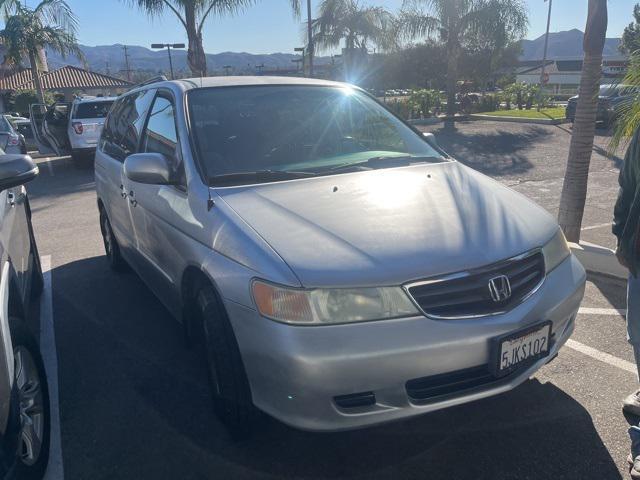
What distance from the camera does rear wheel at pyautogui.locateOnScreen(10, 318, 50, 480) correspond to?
7.93 ft

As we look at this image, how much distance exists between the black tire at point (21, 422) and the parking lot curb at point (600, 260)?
14.8 feet

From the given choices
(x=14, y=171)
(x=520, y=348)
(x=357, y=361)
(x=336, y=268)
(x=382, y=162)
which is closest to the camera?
(x=357, y=361)

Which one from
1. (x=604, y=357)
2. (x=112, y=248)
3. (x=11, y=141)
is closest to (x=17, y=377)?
(x=112, y=248)

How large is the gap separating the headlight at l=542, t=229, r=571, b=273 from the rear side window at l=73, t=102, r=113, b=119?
13211 millimetres

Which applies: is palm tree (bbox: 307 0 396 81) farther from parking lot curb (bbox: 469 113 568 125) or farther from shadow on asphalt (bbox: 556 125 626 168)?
shadow on asphalt (bbox: 556 125 626 168)

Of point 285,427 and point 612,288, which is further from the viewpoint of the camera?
point 612,288

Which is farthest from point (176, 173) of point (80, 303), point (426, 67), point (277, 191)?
point (426, 67)

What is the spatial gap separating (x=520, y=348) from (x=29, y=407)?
226 centimetres

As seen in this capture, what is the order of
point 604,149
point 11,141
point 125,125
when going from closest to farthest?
point 125,125 < point 11,141 < point 604,149

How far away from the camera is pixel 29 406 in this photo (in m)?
2.61

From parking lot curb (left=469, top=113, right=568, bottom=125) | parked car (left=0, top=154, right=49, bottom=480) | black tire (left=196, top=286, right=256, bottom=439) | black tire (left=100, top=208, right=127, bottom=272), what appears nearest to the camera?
parked car (left=0, top=154, right=49, bottom=480)

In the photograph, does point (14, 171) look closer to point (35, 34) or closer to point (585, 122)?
point (585, 122)

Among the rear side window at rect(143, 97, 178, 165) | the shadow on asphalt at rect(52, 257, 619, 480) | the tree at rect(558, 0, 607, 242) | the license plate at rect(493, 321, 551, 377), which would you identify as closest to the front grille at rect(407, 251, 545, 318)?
the license plate at rect(493, 321, 551, 377)

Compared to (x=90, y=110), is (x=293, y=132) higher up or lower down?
higher up
